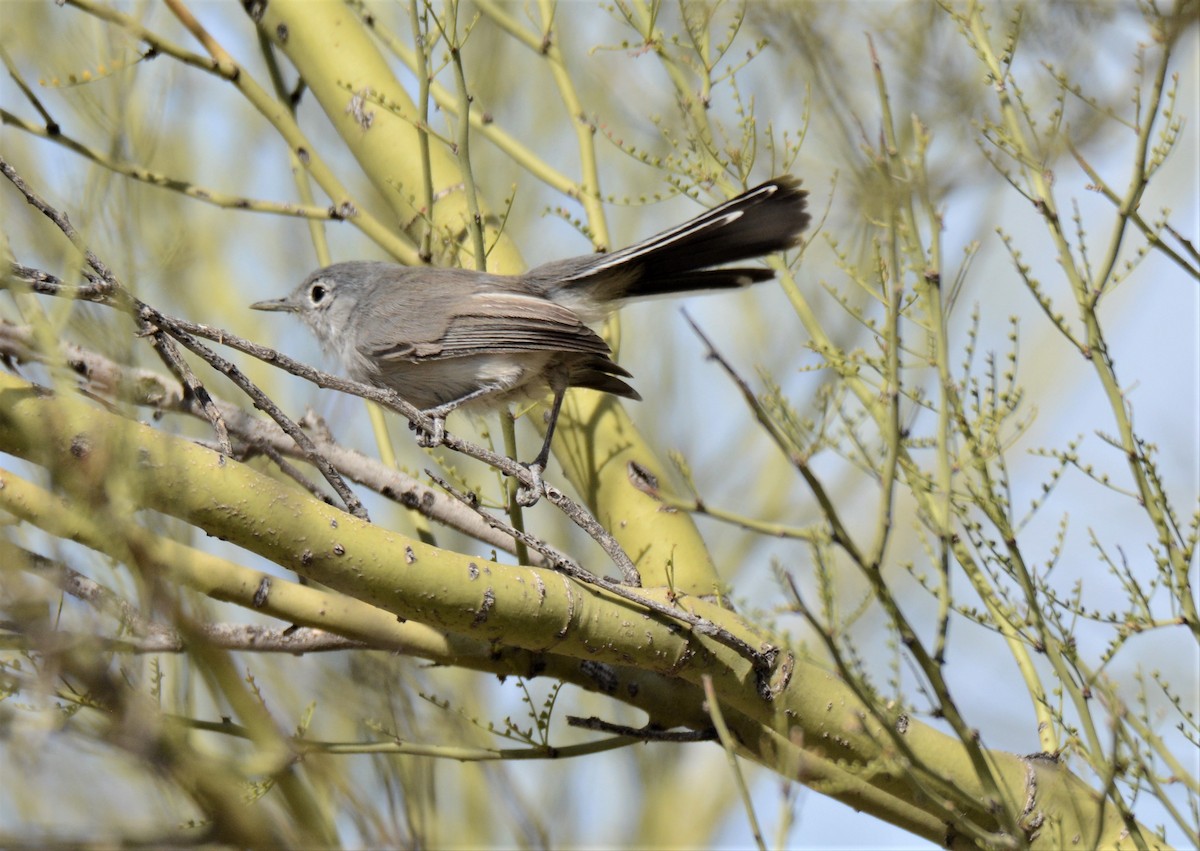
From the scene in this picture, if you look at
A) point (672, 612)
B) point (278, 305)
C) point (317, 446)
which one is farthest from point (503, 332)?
point (672, 612)

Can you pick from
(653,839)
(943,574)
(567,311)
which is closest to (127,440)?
(943,574)

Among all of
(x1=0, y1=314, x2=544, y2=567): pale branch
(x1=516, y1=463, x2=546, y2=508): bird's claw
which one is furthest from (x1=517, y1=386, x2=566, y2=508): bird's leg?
(x1=0, y1=314, x2=544, y2=567): pale branch

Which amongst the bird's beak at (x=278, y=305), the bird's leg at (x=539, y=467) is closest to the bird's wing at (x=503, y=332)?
the bird's leg at (x=539, y=467)

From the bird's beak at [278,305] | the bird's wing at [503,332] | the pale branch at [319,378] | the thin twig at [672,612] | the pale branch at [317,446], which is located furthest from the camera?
the bird's beak at [278,305]

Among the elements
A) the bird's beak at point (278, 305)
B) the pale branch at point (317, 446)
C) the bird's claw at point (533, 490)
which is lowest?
the bird's claw at point (533, 490)

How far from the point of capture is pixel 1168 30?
6.58 ft

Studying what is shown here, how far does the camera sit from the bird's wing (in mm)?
3301

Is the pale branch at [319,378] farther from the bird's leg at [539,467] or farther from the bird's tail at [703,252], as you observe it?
the bird's tail at [703,252]

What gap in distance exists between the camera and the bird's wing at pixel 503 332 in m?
3.30

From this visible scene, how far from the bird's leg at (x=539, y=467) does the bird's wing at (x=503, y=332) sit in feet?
0.49

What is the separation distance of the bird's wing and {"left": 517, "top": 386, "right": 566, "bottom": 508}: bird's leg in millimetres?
150

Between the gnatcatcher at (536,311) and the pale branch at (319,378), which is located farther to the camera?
the gnatcatcher at (536,311)

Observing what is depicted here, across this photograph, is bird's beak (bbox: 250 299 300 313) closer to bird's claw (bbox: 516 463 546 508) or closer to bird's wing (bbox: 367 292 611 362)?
bird's wing (bbox: 367 292 611 362)

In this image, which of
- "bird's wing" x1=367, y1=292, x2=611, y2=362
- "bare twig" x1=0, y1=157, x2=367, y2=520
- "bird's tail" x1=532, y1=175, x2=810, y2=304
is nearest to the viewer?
"bare twig" x1=0, y1=157, x2=367, y2=520
